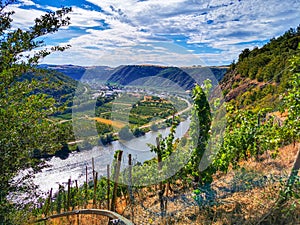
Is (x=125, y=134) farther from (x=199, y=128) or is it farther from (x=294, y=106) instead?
(x=294, y=106)

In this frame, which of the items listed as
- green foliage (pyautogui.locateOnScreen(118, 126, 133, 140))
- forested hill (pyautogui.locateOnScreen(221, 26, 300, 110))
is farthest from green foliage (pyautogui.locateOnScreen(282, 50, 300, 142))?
forested hill (pyautogui.locateOnScreen(221, 26, 300, 110))

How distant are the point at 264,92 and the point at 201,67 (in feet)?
63.1

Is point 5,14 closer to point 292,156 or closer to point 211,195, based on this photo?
point 211,195

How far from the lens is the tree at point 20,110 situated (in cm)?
302

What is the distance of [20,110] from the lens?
329 centimetres

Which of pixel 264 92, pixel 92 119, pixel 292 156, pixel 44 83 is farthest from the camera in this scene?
pixel 264 92

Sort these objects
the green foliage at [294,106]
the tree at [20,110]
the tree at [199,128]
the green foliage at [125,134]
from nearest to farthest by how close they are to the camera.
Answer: the tree at [20,110], the green foliage at [294,106], the tree at [199,128], the green foliage at [125,134]

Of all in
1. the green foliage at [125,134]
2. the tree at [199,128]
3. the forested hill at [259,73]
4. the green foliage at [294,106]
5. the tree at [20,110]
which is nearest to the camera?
the tree at [20,110]

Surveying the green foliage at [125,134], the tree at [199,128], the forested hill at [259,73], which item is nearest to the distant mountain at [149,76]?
the tree at [199,128]

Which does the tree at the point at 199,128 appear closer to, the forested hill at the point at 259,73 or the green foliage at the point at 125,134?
the green foliage at the point at 125,134

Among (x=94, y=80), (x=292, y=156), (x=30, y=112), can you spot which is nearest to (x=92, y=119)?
(x=94, y=80)

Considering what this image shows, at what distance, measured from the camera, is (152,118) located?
4.96m

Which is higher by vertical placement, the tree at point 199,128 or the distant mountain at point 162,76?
the distant mountain at point 162,76

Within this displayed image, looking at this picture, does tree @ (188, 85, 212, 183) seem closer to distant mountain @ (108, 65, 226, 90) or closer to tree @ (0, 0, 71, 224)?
distant mountain @ (108, 65, 226, 90)
